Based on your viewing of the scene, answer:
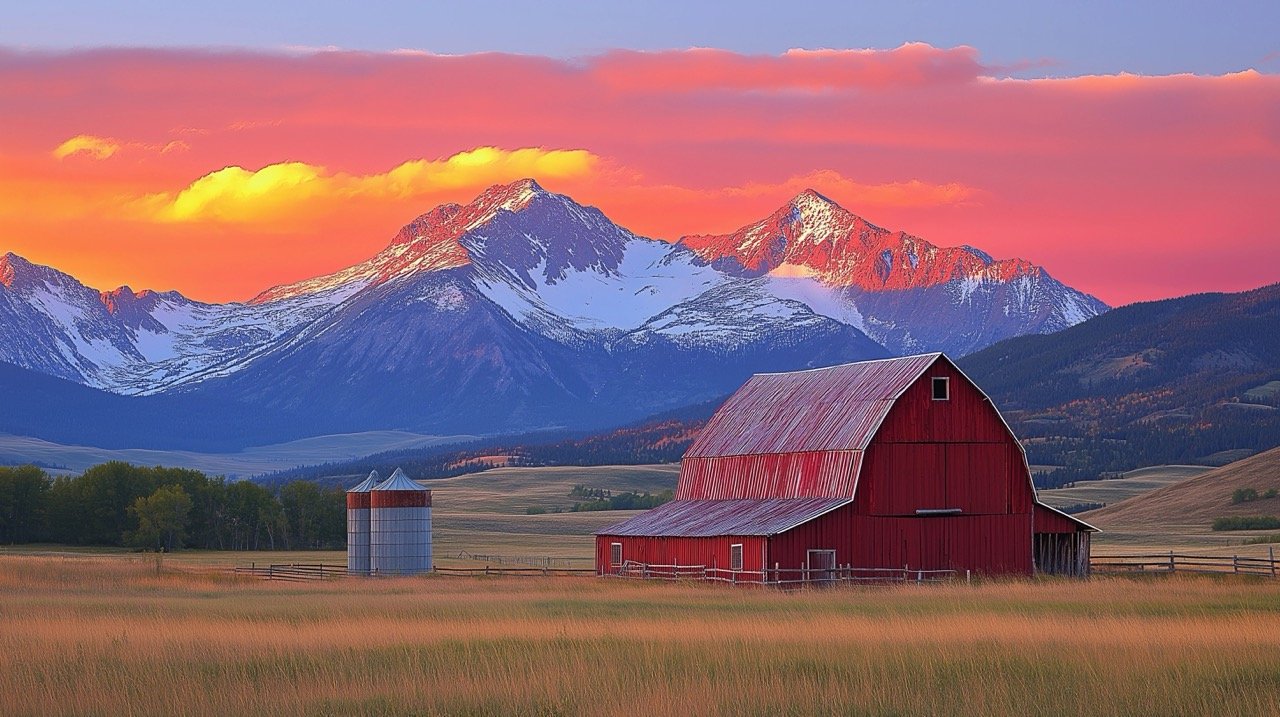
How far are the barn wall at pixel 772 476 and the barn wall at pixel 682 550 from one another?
3340mm

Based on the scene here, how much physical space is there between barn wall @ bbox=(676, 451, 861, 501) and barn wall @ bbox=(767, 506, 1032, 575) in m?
1.43

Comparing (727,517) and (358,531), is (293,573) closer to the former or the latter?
(358,531)

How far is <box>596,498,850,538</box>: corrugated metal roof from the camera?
60.0 metres

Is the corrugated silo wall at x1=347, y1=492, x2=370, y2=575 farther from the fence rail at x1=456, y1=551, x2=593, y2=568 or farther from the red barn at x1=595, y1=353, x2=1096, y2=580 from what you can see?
the red barn at x1=595, y1=353, x2=1096, y2=580

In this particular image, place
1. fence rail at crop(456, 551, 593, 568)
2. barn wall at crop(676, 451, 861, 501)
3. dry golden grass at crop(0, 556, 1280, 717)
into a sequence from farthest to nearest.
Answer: fence rail at crop(456, 551, 593, 568)
barn wall at crop(676, 451, 861, 501)
dry golden grass at crop(0, 556, 1280, 717)

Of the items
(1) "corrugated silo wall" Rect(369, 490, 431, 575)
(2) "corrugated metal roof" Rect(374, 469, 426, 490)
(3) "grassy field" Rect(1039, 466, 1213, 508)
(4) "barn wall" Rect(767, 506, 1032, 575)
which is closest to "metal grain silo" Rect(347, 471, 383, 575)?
(1) "corrugated silo wall" Rect(369, 490, 431, 575)

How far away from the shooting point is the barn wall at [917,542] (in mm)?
59531

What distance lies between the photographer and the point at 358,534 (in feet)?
264

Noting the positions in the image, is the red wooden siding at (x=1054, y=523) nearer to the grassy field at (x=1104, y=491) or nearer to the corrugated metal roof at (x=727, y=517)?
the corrugated metal roof at (x=727, y=517)

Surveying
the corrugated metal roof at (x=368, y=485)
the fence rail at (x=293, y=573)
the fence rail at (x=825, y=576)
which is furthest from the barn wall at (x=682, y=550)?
the corrugated metal roof at (x=368, y=485)

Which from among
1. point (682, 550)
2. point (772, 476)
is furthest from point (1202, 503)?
point (682, 550)

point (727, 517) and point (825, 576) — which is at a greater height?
point (727, 517)

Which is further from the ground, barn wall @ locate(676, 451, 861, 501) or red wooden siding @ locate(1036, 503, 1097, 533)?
barn wall @ locate(676, 451, 861, 501)

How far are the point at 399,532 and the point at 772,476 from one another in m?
20.0
